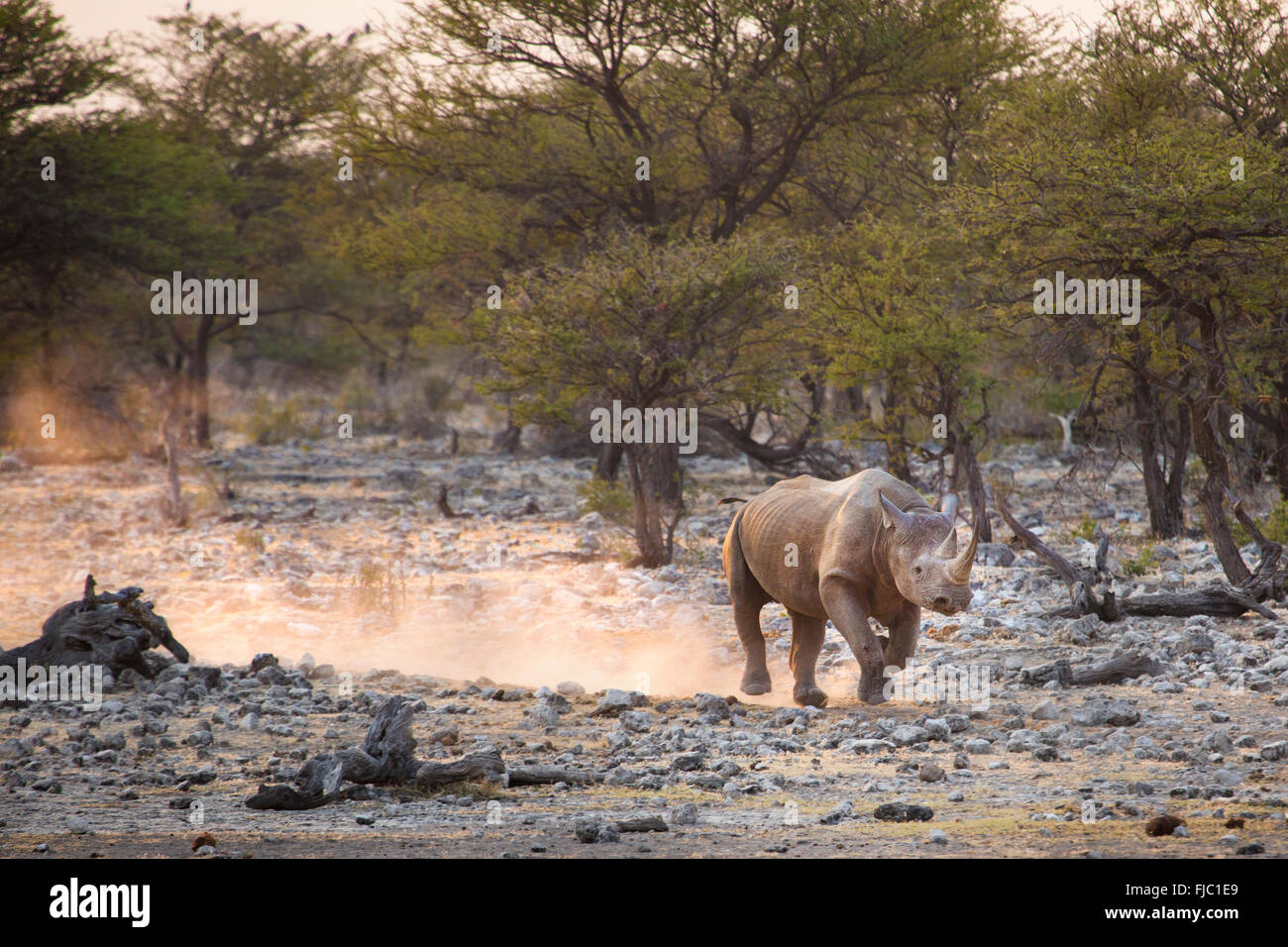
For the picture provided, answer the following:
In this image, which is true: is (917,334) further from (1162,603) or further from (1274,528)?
(1162,603)

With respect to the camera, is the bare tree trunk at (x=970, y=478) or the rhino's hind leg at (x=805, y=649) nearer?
the rhino's hind leg at (x=805, y=649)

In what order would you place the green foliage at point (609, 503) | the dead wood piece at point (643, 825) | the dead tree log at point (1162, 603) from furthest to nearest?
1. the green foliage at point (609, 503)
2. the dead tree log at point (1162, 603)
3. the dead wood piece at point (643, 825)

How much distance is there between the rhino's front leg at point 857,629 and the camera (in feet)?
28.8

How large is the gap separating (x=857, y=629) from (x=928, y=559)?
0.80 m

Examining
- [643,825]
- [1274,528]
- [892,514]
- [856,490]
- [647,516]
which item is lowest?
[643,825]

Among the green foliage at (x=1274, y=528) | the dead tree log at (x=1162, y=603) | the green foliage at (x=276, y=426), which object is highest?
the green foliage at (x=276, y=426)

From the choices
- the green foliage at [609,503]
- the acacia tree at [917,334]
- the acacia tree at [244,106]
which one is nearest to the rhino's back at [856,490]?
the acacia tree at [917,334]

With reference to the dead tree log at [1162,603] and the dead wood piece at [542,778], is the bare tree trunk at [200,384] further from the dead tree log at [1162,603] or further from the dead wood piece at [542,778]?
the dead wood piece at [542,778]

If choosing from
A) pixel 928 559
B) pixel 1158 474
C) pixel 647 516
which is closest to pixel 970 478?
pixel 1158 474

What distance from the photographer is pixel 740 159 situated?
2122 centimetres

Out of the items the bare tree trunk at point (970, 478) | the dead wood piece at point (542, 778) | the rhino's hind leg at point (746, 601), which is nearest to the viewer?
the dead wood piece at point (542, 778)

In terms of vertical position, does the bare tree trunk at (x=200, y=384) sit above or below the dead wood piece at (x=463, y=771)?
above

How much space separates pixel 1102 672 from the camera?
9.32 metres

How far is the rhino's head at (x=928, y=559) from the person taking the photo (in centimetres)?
809
